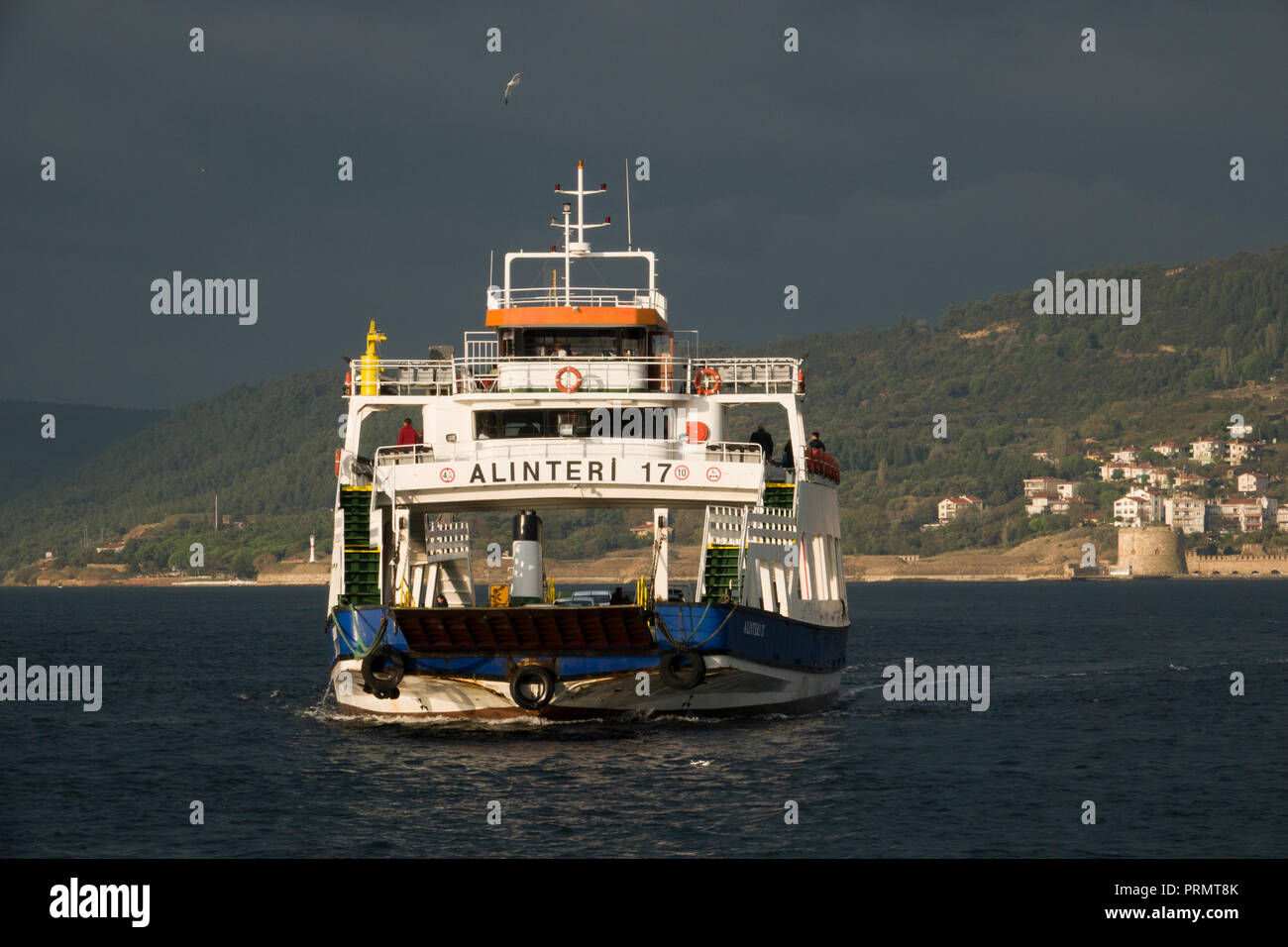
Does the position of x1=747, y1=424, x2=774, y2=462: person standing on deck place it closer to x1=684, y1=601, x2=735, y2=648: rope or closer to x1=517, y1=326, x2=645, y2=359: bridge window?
x1=517, y1=326, x2=645, y2=359: bridge window

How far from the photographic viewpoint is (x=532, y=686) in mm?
33656

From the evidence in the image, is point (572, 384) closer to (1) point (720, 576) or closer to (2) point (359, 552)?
(1) point (720, 576)

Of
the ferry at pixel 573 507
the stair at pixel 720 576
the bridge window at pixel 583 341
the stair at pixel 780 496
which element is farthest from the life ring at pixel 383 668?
the bridge window at pixel 583 341

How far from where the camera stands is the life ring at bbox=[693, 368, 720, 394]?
3975 cm

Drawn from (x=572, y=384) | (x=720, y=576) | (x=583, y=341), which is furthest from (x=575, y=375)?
(x=720, y=576)

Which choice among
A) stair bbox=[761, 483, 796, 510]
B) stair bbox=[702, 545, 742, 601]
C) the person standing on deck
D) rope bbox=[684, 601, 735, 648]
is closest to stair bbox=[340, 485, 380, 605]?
rope bbox=[684, 601, 735, 648]

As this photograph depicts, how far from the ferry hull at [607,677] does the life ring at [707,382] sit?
6.05m

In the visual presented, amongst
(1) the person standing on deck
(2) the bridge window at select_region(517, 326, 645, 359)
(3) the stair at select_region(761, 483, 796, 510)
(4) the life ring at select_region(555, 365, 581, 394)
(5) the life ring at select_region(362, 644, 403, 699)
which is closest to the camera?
(5) the life ring at select_region(362, 644, 403, 699)

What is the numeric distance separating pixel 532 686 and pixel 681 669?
9.38 feet

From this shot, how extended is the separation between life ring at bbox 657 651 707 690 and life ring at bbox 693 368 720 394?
8.07 m

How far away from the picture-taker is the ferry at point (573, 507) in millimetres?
33688

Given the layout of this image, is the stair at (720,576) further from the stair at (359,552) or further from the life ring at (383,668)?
the stair at (359,552)
